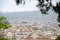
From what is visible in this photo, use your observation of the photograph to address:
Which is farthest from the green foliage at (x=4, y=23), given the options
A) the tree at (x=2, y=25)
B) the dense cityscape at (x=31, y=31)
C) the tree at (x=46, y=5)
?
the tree at (x=46, y=5)

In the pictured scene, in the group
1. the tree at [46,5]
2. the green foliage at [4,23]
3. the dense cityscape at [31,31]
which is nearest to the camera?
the tree at [46,5]

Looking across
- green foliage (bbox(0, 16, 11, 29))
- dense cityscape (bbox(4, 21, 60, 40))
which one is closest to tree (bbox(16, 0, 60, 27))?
green foliage (bbox(0, 16, 11, 29))

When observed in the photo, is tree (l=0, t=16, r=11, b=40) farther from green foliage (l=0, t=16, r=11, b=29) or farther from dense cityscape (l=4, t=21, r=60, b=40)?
dense cityscape (l=4, t=21, r=60, b=40)

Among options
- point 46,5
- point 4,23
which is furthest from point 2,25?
point 46,5

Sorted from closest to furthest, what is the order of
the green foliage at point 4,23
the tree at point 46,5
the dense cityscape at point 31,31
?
the tree at point 46,5, the green foliage at point 4,23, the dense cityscape at point 31,31

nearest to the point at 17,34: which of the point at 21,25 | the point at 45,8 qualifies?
the point at 21,25

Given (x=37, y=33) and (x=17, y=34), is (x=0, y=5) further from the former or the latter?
(x=37, y=33)

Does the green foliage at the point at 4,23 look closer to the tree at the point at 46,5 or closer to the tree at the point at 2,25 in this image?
the tree at the point at 2,25

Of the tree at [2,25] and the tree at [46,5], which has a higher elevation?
the tree at [46,5]

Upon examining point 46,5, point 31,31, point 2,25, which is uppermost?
point 46,5

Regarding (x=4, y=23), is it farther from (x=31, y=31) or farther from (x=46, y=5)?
(x=46, y=5)

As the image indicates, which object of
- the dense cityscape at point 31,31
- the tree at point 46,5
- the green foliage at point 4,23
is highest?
the tree at point 46,5
